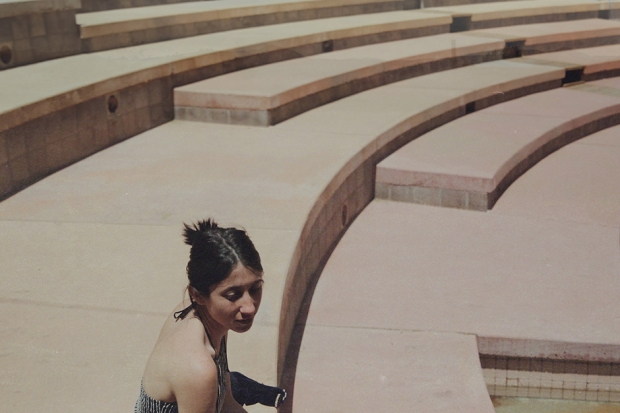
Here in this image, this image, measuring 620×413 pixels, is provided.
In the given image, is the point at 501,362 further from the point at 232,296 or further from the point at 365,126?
the point at 365,126

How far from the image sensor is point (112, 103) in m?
5.32

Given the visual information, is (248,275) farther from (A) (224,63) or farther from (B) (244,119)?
(A) (224,63)

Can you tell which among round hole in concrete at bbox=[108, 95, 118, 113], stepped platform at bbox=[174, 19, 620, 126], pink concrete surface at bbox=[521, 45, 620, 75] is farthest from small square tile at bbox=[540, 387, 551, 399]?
pink concrete surface at bbox=[521, 45, 620, 75]

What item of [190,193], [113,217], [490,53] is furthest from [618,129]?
[113,217]

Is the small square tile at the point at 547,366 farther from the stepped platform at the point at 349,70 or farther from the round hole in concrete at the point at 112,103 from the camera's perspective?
the round hole in concrete at the point at 112,103

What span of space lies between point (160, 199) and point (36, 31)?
97.8 inches

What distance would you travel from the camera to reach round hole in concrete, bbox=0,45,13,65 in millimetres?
5641

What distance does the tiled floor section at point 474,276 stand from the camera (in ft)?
11.7

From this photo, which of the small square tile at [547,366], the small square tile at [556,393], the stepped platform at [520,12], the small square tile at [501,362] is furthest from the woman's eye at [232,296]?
the stepped platform at [520,12]

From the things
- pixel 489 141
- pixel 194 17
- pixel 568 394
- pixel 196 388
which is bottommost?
pixel 568 394

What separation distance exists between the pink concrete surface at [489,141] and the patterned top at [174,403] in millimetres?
3282

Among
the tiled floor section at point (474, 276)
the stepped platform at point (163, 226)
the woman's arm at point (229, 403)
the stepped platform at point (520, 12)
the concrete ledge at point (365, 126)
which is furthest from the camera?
the stepped platform at point (520, 12)

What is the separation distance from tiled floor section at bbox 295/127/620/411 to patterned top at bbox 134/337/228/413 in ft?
3.35

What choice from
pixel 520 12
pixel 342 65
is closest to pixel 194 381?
pixel 342 65
